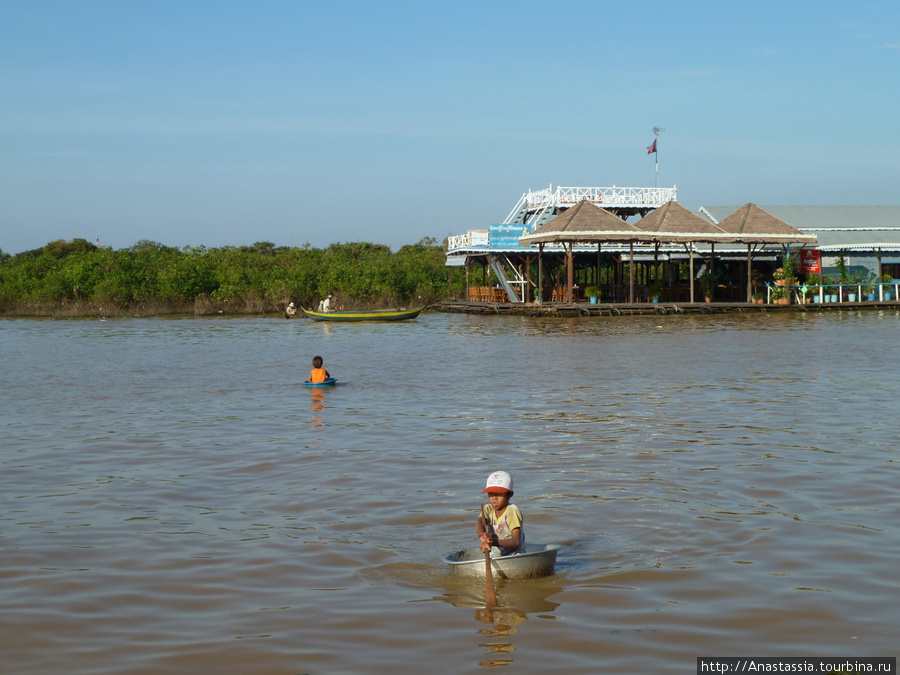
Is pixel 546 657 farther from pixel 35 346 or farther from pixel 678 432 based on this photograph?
pixel 35 346

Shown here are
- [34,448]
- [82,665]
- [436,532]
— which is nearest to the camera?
[82,665]

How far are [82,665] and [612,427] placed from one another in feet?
26.8

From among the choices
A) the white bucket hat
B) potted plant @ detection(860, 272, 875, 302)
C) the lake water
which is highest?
potted plant @ detection(860, 272, 875, 302)

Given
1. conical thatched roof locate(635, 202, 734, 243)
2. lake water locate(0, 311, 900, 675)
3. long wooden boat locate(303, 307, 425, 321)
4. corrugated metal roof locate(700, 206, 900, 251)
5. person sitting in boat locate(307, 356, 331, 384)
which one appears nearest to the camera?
lake water locate(0, 311, 900, 675)

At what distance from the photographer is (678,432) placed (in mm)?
11414

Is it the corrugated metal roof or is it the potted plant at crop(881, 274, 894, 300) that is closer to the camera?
the potted plant at crop(881, 274, 894, 300)

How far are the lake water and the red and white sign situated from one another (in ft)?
90.5

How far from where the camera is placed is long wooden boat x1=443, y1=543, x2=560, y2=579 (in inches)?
234

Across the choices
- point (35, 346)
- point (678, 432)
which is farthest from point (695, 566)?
point (35, 346)

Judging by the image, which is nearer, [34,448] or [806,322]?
[34,448]

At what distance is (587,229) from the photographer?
119 ft

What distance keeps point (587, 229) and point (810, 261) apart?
13.6 m

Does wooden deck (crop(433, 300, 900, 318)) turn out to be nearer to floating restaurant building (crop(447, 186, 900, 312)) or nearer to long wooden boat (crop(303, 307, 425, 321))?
floating restaurant building (crop(447, 186, 900, 312))

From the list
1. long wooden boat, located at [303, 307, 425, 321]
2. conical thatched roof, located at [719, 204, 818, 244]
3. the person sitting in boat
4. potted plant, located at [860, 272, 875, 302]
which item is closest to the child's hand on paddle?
the person sitting in boat
